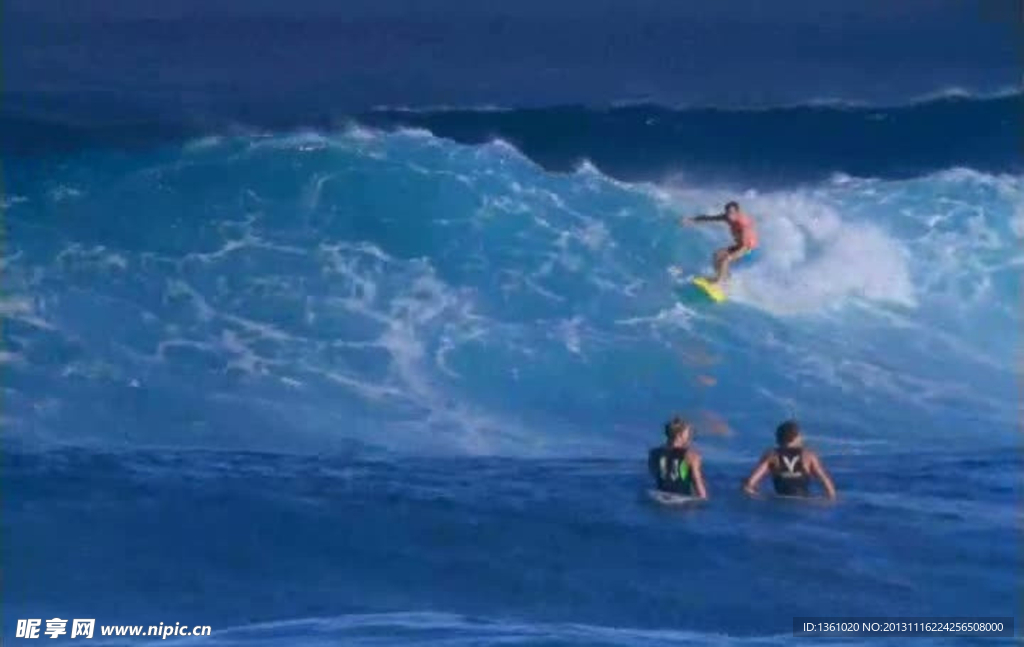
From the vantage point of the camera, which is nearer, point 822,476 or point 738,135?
point 822,476

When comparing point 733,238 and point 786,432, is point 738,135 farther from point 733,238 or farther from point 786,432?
point 786,432

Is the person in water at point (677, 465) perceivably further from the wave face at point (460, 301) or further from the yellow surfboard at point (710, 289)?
the yellow surfboard at point (710, 289)

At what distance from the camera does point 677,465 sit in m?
6.53

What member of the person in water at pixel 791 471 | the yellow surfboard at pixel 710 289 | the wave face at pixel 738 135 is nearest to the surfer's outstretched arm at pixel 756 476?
the person in water at pixel 791 471

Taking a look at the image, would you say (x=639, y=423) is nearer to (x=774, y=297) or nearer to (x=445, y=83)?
(x=774, y=297)

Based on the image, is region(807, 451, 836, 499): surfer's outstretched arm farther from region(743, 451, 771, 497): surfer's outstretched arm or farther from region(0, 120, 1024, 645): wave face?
region(743, 451, 771, 497): surfer's outstretched arm

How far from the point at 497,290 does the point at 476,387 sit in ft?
1.23

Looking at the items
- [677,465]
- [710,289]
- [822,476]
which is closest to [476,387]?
[677,465]

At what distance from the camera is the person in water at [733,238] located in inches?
263

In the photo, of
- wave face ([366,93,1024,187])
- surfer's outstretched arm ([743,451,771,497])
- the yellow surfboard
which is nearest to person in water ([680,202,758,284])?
the yellow surfboard

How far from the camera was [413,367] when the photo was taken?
6652mm

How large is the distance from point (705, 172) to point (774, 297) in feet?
1.77

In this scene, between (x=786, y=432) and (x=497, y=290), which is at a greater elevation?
(x=497, y=290)

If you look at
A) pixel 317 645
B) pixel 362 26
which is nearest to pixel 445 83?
pixel 362 26
